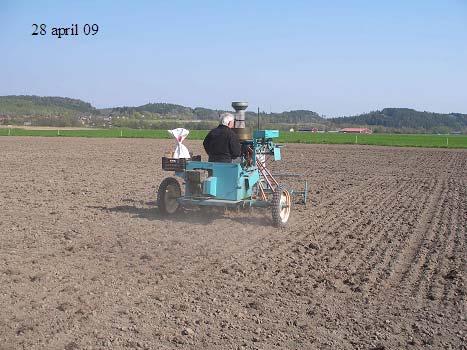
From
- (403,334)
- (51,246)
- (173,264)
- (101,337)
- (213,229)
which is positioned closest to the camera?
(101,337)

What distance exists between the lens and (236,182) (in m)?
8.80

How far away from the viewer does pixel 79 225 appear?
28.3ft

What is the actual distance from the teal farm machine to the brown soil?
343 mm

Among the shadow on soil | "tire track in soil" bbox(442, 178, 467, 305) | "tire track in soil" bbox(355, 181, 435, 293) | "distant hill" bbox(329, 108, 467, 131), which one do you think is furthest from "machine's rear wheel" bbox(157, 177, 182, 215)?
"distant hill" bbox(329, 108, 467, 131)

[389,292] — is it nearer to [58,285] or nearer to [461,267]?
[461,267]

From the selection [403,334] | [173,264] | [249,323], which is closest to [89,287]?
[173,264]

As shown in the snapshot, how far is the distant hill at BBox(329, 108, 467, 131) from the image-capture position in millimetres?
136500

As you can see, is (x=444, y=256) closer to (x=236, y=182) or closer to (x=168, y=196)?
(x=236, y=182)

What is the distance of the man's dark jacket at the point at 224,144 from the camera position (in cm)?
898

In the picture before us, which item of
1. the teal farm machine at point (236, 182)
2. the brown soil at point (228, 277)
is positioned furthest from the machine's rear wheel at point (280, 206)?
the brown soil at point (228, 277)

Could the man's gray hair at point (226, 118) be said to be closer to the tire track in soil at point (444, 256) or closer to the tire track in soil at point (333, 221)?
the tire track in soil at point (333, 221)

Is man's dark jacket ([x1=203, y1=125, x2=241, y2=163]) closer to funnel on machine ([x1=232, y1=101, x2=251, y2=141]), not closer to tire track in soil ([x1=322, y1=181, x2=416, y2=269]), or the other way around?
funnel on machine ([x1=232, y1=101, x2=251, y2=141])

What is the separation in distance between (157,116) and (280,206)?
335 ft

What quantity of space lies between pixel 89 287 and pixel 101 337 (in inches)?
49.9
